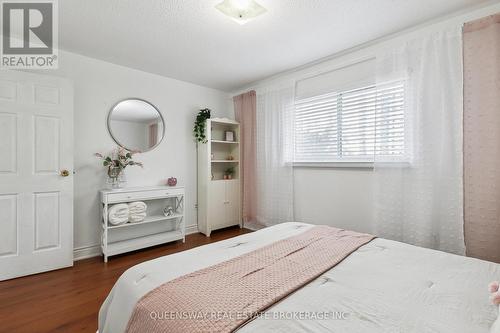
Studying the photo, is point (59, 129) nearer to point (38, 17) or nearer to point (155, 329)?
point (38, 17)

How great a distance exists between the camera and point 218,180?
3900 millimetres

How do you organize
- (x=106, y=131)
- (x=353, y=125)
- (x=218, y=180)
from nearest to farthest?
(x=353, y=125) < (x=106, y=131) < (x=218, y=180)

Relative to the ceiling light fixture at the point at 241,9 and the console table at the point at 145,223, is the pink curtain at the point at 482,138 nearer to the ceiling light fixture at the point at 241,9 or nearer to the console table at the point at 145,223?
the ceiling light fixture at the point at 241,9

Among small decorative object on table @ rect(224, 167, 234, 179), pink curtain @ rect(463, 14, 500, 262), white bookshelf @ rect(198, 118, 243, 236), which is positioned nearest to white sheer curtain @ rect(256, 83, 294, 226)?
white bookshelf @ rect(198, 118, 243, 236)

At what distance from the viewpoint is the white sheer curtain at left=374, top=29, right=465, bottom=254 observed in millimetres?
2016

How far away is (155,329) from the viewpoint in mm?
856

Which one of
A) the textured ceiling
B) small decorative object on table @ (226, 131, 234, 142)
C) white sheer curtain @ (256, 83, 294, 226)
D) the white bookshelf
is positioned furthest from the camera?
small decorative object on table @ (226, 131, 234, 142)

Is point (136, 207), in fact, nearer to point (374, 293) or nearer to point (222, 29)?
point (222, 29)

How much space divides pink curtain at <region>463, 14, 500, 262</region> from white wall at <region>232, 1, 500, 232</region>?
0.33 m

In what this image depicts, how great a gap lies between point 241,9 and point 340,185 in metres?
2.13

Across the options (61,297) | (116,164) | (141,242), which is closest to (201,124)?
(116,164)

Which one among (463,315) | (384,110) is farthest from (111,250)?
(384,110)

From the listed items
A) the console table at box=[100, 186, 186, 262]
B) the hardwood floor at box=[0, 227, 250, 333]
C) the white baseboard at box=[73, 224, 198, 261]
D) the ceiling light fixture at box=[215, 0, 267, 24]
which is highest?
the ceiling light fixture at box=[215, 0, 267, 24]

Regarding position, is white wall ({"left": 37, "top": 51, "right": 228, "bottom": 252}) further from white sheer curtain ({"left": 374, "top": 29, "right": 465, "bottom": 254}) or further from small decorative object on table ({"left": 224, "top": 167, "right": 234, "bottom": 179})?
white sheer curtain ({"left": 374, "top": 29, "right": 465, "bottom": 254})
